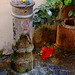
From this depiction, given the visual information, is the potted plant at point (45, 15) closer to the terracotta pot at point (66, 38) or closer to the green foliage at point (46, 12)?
the green foliage at point (46, 12)

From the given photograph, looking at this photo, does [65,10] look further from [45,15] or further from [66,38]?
[45,15]

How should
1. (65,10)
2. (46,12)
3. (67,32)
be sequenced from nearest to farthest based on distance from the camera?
(46,12), (67,32), (65,10)

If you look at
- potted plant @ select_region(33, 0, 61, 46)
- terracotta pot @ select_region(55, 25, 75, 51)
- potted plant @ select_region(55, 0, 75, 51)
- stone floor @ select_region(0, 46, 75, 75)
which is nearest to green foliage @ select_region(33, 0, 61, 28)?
potted plant @ select_region(33, 0, 61, 46)

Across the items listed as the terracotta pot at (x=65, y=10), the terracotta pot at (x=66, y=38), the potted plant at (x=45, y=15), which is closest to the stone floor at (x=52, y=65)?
the terracotta pot at (x=66, y=38)

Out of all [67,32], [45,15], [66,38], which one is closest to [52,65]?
[66,38]

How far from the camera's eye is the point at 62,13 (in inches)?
174

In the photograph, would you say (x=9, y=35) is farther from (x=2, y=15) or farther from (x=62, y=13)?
(x=62, y=13)

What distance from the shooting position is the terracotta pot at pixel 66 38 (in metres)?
4.22

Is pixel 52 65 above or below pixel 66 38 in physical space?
below

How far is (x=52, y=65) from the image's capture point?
4.12m

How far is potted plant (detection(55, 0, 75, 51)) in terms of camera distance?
4211 mm

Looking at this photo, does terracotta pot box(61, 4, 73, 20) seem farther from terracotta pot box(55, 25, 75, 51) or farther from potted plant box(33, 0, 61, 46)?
potted plant box(33, 0, 61, 46)

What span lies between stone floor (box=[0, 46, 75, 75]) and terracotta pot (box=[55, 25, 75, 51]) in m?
0.15

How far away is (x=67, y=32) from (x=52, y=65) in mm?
840
